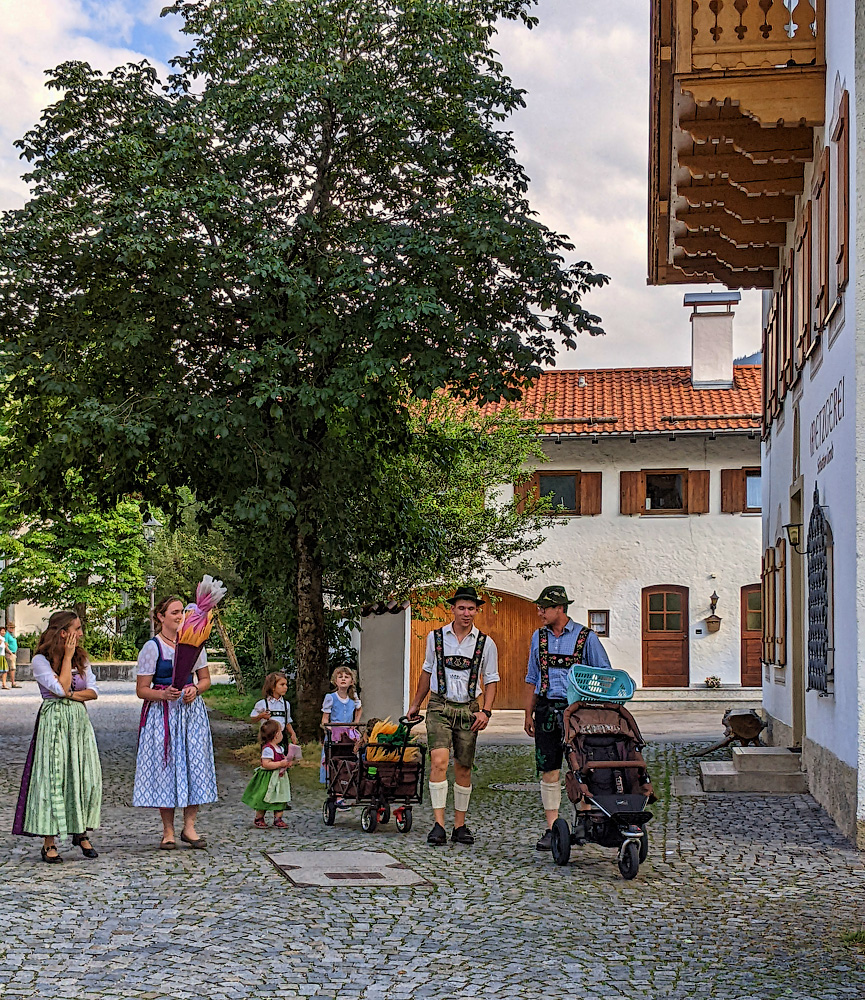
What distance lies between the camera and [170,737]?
9.57 meters

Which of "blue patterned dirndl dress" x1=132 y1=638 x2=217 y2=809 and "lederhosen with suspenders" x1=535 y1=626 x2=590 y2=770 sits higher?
"lederhosen with suspenders" x1=535 y1=626 x2=590 y2=770

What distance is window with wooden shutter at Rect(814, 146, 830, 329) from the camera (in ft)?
38.7

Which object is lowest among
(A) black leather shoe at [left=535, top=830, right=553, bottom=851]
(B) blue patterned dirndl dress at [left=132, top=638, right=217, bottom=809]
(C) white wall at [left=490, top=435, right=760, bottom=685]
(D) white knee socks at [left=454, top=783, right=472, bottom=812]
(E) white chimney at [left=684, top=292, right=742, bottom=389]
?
(A) black leather shoe at [left=535, top=830, right=553, bottom=851]

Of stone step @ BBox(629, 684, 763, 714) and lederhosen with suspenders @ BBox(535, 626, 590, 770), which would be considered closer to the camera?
lederhosen with suspenders @ BBox(535, 626, 590, 770)

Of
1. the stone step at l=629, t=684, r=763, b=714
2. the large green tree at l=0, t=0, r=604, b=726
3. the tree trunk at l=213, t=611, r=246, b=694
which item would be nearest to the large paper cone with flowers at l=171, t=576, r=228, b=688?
the large green tree at l=0, t=0, r=604, b=726

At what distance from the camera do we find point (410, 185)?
16.3 metres

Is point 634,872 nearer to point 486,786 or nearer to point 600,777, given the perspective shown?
point 600,777

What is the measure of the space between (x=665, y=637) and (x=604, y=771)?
73.5 ft

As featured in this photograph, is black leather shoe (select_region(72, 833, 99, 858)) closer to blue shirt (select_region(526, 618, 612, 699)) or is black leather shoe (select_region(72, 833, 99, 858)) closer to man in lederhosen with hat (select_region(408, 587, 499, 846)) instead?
man in lederhosen with hat (select_region(408, 587, 499, 846))

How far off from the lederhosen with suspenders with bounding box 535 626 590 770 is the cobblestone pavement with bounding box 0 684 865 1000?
91 centimetres

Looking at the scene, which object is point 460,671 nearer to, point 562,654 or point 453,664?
point 453,664

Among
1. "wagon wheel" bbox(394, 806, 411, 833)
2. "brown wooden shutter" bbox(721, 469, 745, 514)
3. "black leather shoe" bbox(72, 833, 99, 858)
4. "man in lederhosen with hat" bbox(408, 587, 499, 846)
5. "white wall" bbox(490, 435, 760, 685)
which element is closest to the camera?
"black leather shoe" bbox(72, 833, 99, 858)

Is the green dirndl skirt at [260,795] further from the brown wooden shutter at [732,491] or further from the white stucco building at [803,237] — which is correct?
the brown wooden shutter at [732,491]

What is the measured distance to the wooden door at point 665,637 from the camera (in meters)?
30.7
